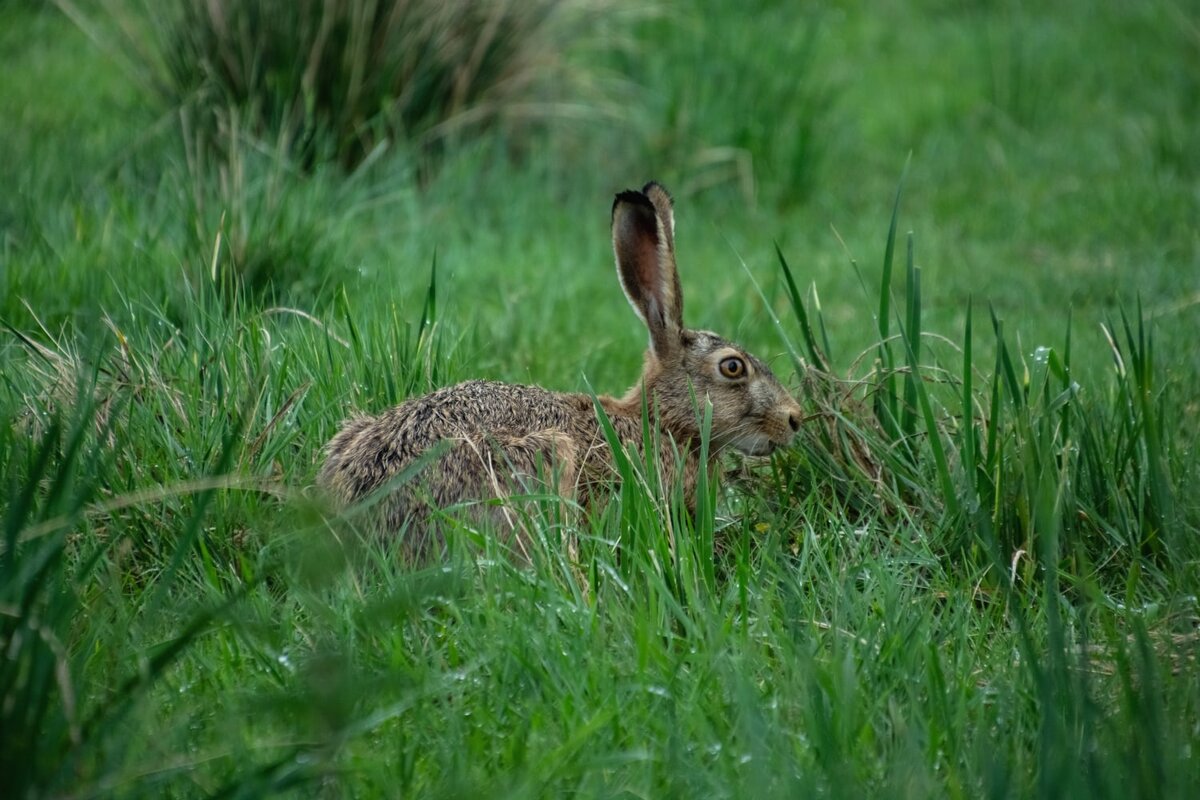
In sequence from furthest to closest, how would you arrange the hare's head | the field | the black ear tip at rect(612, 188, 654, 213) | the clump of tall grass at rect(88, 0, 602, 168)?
1. the clump of tall grass at rect(88, 0, 602, 168)
2. the hare's head
3. the black ear tip at rect(612, 188, 654, 213)
4. the field

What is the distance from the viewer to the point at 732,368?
16.3 feet

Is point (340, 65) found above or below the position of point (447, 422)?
above

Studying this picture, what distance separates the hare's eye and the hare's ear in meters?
0.19

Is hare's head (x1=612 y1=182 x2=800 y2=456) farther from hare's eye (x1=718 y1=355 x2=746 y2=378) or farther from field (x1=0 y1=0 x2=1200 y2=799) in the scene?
field (x1=0 y1=0 x2=1200 y2=799)

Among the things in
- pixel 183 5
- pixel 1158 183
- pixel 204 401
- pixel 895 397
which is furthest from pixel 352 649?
pixel 1158 183

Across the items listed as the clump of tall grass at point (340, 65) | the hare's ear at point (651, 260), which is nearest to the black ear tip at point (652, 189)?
the hare's ear at point (651, 260)

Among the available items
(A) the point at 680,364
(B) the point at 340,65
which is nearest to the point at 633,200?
(A) the point at 680,364

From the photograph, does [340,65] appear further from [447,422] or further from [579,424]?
[447,422]

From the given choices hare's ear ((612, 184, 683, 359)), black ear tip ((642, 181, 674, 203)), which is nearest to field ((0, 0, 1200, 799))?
hare's ear ((612, 184, 683, 359))

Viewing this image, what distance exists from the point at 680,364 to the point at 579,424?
0.70 metres

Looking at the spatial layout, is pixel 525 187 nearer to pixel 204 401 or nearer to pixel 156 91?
pixel 156 91

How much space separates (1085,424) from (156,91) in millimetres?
5227

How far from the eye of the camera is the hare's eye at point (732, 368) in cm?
494

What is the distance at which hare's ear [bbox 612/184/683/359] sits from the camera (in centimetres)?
476
